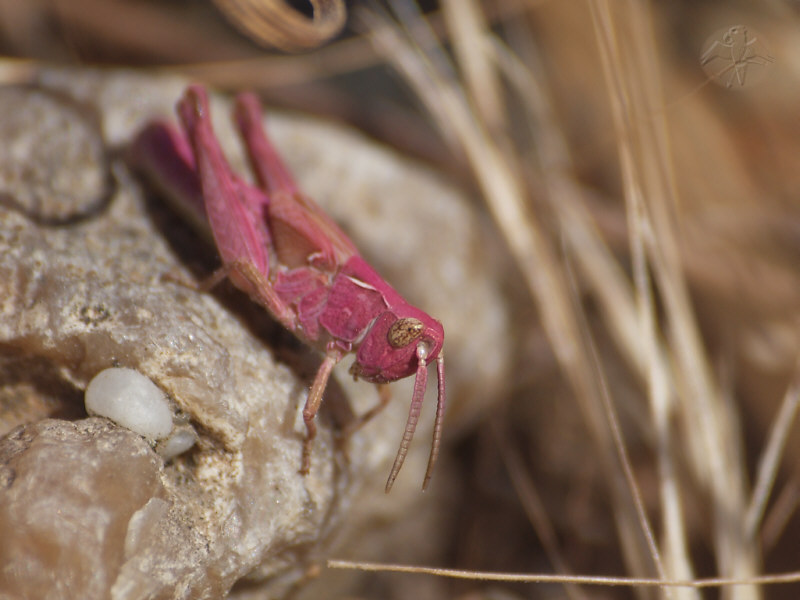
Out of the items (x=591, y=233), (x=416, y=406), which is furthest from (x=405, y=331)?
(x=591, y=233)

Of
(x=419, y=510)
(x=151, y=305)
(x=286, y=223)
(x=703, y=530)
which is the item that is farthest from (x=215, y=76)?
(x=703, y=530)

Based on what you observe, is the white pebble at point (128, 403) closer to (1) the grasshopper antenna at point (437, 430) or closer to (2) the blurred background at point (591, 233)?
(1) the grasshopper antenna at point (437, 430)

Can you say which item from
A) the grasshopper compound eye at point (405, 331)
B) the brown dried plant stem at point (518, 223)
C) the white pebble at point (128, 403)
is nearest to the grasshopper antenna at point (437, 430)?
the grasshopper compound eye at point (405, 331)

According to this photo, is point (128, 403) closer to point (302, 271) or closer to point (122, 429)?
point (122, 429)

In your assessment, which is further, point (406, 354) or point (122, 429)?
point (406, 354)

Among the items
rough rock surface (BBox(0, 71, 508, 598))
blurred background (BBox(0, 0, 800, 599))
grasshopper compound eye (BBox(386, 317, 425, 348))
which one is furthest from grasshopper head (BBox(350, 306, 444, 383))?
blurred background (BBox(0, 0, 800, 599))
